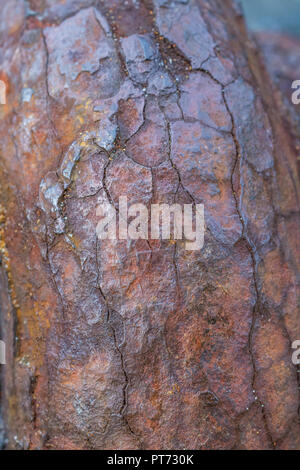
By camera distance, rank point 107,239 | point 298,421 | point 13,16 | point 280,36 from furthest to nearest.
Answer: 1. point 280,36
2. point 13,16
3. point 298,421
4. point 107,239

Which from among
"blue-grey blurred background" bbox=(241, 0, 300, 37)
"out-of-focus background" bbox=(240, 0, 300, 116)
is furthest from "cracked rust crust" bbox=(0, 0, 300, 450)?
"blue-grey blurred background" bbox=(241, 0, 300, 37)

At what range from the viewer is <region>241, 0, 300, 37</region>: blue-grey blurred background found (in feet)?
7.47

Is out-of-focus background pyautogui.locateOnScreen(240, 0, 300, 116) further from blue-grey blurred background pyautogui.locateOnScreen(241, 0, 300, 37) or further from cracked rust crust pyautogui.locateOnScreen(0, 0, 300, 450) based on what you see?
cracked rust crust pyautogui.locateOnScreen(0, 0, 300, 450)

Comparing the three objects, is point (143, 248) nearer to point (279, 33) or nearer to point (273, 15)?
point (279, 33)

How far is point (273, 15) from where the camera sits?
2316 millimetres

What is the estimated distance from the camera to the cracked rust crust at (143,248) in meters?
0.99

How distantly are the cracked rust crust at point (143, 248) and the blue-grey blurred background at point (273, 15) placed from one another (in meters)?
1.39

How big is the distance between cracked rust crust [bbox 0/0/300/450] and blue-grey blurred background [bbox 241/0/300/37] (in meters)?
1.39

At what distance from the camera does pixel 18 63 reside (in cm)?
112

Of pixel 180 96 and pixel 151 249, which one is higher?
pixel 180 96

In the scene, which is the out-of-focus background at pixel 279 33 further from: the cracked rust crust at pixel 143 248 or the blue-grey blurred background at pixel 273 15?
the cracked rust crust at pixel 143 248

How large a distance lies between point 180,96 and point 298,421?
0.86m
